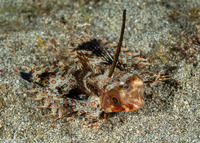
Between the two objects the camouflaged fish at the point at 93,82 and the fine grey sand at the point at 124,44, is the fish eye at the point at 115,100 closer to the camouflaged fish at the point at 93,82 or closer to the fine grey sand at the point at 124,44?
the camouflaged fish at the point at 93,82

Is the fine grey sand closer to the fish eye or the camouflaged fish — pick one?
the camouflaged fish

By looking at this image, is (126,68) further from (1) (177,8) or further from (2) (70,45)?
(1) (177,8)

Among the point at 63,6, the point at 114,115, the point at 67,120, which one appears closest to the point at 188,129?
the point at 114,115

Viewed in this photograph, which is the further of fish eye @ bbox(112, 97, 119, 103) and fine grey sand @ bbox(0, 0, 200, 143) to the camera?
fine grey sand @ bbox(0, 0, 200, 143)

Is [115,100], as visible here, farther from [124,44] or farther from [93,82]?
[124,44]

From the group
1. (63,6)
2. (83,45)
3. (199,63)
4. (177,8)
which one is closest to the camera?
(199,63)

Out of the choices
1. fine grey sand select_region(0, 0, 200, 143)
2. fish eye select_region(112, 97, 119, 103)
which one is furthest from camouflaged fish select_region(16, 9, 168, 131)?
fine grey sand select_region(0, 0, 200, 143)
